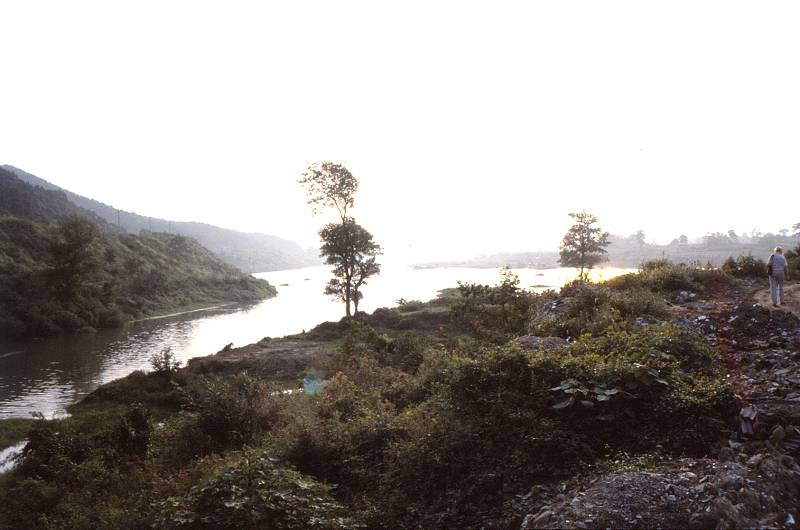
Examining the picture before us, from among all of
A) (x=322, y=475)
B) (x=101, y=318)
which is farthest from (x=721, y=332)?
(x=101, y=318)

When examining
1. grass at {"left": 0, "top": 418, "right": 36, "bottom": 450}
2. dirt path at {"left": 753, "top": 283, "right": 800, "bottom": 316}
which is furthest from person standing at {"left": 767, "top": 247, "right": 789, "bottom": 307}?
grass at {"left": 0, "top": 418, "right": 36, "bottom": 450}

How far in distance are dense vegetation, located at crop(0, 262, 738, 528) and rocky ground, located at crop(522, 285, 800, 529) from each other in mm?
376

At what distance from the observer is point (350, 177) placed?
39625 millimetres

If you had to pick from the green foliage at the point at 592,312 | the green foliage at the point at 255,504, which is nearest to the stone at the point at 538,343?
the green foliage at the point at 592,312

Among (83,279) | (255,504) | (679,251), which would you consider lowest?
(255,504)

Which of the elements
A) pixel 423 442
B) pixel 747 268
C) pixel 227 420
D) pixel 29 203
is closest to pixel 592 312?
pixel 423 442

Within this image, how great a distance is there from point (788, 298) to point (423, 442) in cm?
1530

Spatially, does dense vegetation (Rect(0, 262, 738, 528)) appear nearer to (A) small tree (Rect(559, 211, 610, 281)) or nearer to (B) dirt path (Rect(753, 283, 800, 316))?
(B) dirt path (Rect(753, 283, 800, 316))

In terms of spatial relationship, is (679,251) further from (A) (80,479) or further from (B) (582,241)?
(A) (80,479)

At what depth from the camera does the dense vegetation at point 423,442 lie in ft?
18.9

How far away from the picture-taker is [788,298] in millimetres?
14609

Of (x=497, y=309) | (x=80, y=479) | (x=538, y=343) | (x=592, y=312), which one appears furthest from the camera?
(x=497, y=309)

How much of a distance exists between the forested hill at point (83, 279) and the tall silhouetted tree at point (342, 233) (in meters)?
33.9

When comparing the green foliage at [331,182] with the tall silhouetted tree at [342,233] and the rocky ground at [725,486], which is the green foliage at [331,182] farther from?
the rocky ground at [725,486]
